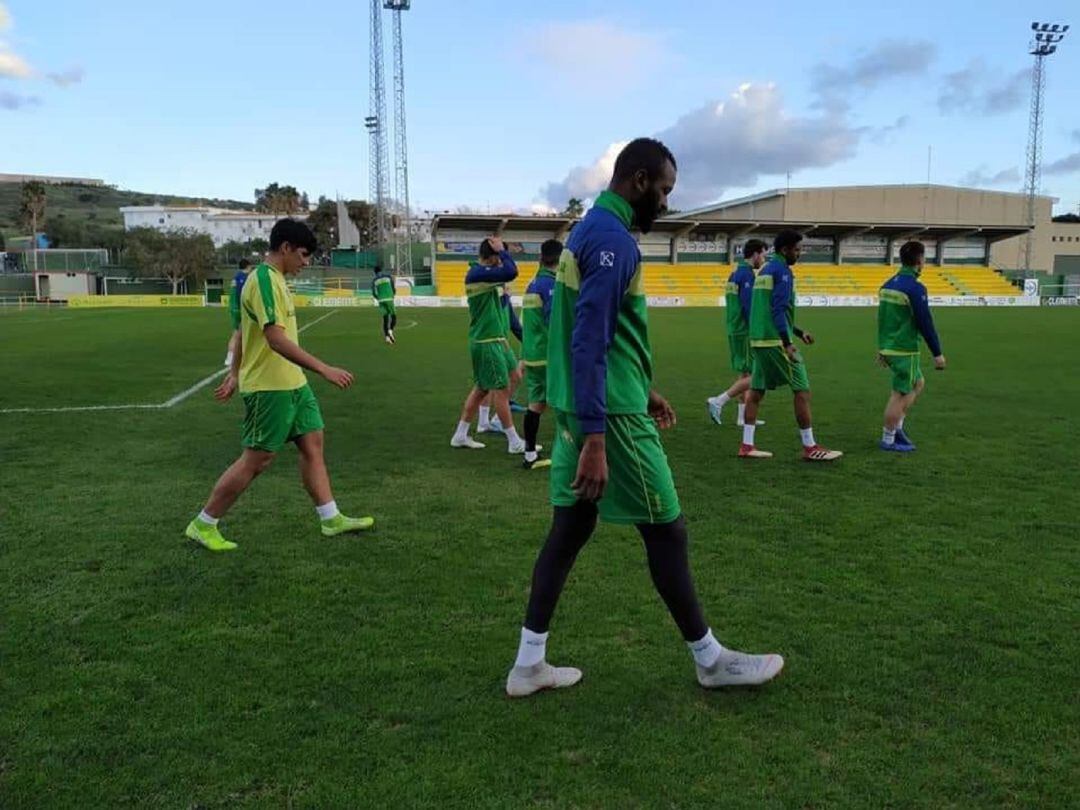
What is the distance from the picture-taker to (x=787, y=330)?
24.9 feet

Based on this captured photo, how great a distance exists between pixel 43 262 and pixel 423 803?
8610 centimetres

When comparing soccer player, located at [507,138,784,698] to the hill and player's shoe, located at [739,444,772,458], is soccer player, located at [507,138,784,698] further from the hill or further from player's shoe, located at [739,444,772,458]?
the hill

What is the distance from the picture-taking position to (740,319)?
965 centimetres

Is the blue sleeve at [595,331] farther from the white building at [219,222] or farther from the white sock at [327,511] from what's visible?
A: the white building at [219,222]

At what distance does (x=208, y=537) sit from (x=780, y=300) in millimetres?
5264

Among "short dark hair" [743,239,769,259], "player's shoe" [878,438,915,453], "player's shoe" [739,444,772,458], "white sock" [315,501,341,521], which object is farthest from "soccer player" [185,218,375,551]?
"player's shoe" [878,438,915,453]

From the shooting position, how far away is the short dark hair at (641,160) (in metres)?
3.06

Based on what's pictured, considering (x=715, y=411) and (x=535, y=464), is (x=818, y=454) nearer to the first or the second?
(x=715, y=411)

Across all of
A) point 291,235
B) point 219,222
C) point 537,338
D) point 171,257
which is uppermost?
point 219,222

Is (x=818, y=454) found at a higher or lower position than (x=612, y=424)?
lower

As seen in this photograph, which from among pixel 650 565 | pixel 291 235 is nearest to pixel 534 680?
pixel 650 565

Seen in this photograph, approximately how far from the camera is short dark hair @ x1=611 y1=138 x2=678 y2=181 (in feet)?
10.0

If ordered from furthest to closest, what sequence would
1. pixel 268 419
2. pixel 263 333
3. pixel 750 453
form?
pixel 750 453, pixel 268 419, pixel 263 333

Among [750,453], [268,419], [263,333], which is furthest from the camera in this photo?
[750,453]
